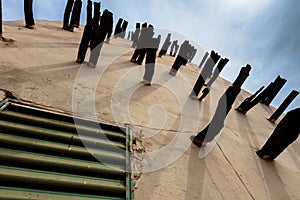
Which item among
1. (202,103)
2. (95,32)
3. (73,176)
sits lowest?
(202,103)

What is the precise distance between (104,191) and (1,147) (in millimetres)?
1112

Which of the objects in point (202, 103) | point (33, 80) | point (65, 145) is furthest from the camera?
point (202, 103)

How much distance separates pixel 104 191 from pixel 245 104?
6.19 meters

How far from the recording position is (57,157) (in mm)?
2297

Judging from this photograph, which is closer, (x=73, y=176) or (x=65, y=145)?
(x=73, y=176)

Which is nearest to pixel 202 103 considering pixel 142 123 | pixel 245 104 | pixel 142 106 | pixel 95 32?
pixel 245 104

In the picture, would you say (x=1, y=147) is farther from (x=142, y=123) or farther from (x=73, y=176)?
(x=142, y=123)

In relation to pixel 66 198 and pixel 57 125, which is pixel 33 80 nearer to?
pixel 57 125

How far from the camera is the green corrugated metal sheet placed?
1.97 metres

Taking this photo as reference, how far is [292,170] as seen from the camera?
420 cm

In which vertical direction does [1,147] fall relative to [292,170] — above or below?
above

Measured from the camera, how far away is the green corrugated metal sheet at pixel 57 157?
1.97 meters

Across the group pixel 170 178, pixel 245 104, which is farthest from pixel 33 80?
pixel 245 104

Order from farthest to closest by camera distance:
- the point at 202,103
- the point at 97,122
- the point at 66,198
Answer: the point at 202,103 < the point at 97,122 < the point at 66,198
